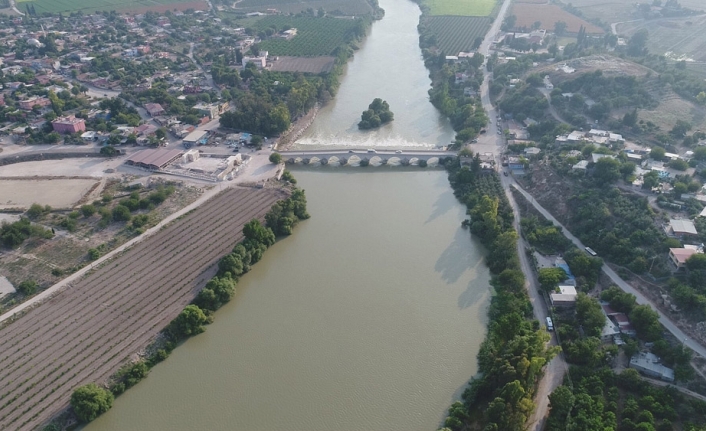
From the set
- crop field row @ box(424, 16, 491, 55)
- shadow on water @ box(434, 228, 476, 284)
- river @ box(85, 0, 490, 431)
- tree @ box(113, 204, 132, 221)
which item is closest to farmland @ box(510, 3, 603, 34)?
crop field row @ box(424, 16, 491, 55)

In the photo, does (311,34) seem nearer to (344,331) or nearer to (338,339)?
(344,331)

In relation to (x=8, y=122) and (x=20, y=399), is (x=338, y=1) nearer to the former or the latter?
(x=8, y=122)

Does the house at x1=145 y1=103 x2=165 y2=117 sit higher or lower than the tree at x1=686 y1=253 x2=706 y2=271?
higher

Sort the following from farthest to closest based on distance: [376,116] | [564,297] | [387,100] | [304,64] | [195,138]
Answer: [304,64]
[387,100]
[376,116]
[195,138]
[564,297]

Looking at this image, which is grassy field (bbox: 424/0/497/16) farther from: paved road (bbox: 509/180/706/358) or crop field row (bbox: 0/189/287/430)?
crop field row (bbox: 0/189/287/430)

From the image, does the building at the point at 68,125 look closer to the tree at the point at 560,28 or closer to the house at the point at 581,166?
the house at the point at 581,166

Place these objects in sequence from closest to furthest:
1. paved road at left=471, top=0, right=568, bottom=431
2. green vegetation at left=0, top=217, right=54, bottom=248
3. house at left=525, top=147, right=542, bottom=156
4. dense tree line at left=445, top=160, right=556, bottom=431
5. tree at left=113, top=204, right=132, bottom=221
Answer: dense tree line at left=445, top=160, right=556, bottom=431 < paved road at left=471, top=0, right=568, bottom=431 < green vegetation at left=0, top=217, right=54, bottom=248 < tree at left=113, top=204, right=132, bottom=221 < house at left=525, top=147, right=542, bottom=156

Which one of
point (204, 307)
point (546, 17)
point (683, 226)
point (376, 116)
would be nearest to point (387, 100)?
point (376, 116)
